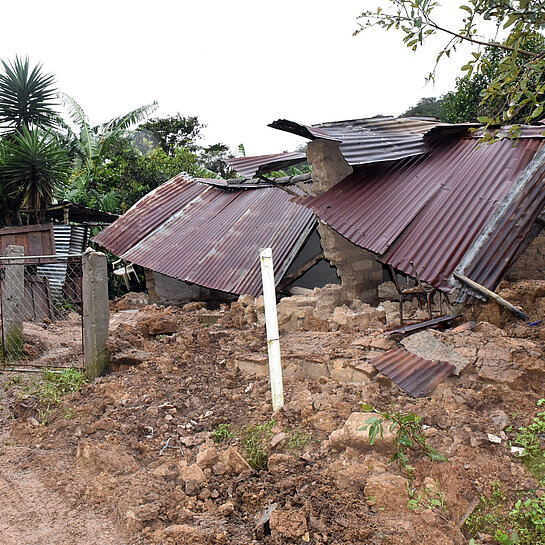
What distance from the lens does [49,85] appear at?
55.4 ft

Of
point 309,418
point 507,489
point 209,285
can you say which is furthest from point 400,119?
point 507,489

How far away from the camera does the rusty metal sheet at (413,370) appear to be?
414 centimetres

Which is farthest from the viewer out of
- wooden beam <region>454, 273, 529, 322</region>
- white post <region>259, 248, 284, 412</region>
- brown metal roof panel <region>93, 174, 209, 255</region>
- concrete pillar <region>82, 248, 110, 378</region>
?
brown metal roof panel <region>93, 174, 209, 255</region>

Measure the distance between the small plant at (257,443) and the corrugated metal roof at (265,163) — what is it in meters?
5.08

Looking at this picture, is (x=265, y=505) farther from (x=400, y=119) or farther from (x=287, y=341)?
(x=400, y=119)

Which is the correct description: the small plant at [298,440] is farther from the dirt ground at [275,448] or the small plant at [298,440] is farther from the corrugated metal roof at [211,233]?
the corrugated metal roof at [211,233]

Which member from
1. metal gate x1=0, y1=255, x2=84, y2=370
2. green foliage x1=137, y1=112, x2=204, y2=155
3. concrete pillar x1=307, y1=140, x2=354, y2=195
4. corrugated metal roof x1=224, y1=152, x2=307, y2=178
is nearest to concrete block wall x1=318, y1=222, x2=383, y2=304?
concrete pillar x1=307, y1=140, x2=354, y2=195

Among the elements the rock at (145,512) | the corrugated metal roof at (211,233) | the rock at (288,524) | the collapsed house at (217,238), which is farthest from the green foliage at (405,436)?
the corrugated metal roof at (211,233)

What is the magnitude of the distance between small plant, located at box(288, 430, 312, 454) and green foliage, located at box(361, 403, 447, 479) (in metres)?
0.55

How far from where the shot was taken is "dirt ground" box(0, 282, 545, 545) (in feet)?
10.1

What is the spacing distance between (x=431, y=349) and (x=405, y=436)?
1273mm

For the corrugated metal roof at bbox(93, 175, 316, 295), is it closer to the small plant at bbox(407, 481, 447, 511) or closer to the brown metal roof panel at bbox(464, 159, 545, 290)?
the brown metal roof panel at bbox(464, 159, 545, 290)

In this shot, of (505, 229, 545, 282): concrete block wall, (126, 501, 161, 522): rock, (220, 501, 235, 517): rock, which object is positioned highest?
(505, 229, 545, 282): concrete block wall

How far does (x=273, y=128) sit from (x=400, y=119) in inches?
122
